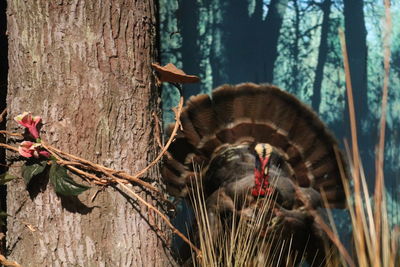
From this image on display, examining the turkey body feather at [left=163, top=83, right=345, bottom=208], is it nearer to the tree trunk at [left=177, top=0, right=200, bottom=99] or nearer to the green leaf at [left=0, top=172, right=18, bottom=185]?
the tree trunk at [left=177, top=0, right=200, bottom=99]

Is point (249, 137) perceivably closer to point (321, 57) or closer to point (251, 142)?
point (251, 142)

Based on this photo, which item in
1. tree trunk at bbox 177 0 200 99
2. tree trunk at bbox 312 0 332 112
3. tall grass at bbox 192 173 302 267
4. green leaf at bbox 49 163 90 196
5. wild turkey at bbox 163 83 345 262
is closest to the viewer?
green leaf at bbox 49 163 90 196

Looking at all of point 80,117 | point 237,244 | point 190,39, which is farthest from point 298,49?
point 80,117

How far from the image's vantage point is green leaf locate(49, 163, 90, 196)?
1.14 m

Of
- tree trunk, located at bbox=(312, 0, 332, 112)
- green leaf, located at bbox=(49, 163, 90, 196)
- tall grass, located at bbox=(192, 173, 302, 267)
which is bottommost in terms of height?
tall grass, located at bbox=(192, 173, 302, 267)

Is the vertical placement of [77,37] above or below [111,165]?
above

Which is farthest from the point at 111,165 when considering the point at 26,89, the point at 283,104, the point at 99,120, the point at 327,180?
the point at 327,180

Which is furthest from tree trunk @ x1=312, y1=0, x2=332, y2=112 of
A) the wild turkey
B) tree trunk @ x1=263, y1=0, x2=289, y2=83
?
the wild turkey

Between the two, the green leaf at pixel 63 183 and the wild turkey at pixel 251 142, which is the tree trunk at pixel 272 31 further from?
the green leaf at pixel 63 183

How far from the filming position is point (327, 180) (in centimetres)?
379

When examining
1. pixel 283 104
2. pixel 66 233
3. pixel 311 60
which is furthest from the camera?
pixel 311 60

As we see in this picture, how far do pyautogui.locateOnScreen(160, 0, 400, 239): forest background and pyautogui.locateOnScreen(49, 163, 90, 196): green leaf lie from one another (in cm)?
437

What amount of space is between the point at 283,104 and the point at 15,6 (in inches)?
98.8

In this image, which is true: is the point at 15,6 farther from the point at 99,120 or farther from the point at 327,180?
the point at 327,180
